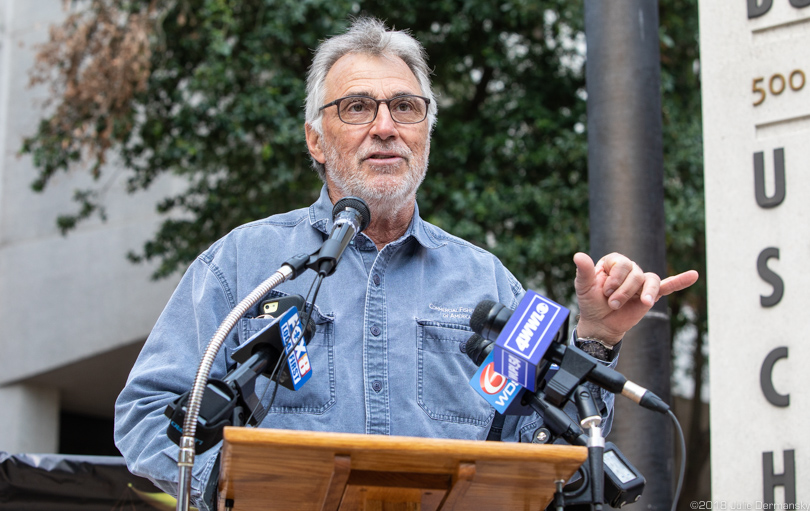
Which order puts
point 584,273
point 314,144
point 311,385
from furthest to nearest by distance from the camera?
1. point 314,144
2. point 311,385
3. point 584,273

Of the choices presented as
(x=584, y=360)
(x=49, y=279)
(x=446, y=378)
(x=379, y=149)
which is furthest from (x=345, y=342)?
(x=49, y=279)

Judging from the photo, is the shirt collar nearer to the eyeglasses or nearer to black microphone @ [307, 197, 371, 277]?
the eyeglasses

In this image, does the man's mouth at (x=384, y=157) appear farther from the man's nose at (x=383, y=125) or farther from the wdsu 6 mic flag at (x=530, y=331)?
the wdsu 6 mic flag at (x=530, y=331)

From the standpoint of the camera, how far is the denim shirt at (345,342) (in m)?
2.43

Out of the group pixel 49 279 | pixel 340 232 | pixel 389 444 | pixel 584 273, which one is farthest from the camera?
pixel 49 279

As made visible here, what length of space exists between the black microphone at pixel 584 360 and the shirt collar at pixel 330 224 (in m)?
0.87

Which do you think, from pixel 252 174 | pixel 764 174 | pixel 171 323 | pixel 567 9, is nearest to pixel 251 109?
pixel 252 174

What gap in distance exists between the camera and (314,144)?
10.7 ft

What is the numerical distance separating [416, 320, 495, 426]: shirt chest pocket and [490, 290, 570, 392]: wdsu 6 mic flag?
730 mm

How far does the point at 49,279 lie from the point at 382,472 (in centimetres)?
1220

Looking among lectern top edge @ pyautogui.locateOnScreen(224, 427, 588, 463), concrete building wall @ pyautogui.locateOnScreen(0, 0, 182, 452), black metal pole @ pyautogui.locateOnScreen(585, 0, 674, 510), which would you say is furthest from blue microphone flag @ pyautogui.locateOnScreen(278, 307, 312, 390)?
concrete building wall @ pyautogui.locateOnScreen(0, 0, 182, 452)

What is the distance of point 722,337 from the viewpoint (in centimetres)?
505

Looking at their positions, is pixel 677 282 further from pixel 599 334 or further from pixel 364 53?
pixel 364 53

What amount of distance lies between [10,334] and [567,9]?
9224mm
